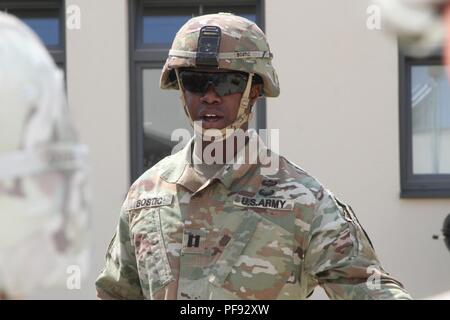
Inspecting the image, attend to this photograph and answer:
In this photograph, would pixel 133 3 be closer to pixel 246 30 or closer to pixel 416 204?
pixel 416 204

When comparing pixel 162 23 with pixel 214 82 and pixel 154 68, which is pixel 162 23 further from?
pixel 214 82

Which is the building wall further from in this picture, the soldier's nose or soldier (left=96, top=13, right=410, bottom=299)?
the soldier's nose

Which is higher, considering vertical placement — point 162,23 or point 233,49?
point 162,23

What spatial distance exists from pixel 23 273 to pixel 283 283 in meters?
1.45

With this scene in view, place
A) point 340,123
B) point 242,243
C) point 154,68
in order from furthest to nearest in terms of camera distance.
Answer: point 154,68 < point 340,123 < point 242,243

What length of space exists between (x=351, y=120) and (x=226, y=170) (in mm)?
3252

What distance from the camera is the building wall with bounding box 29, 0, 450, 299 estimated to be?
615cm

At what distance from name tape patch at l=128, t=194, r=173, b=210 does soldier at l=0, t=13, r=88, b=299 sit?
1.43m

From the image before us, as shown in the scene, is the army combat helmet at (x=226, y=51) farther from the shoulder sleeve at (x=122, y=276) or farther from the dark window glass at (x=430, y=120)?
the dark window glass at (x=430, y=120)

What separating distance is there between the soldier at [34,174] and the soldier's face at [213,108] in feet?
4.55

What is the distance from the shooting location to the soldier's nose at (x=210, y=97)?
296cm

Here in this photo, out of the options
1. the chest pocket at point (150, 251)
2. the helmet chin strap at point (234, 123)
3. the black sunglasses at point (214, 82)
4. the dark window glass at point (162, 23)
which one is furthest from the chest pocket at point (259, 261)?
the dark window glass at point (162, 23)

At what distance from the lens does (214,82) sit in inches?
117

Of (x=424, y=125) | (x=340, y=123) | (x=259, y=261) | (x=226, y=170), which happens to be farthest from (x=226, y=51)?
(x=424, y=125)
